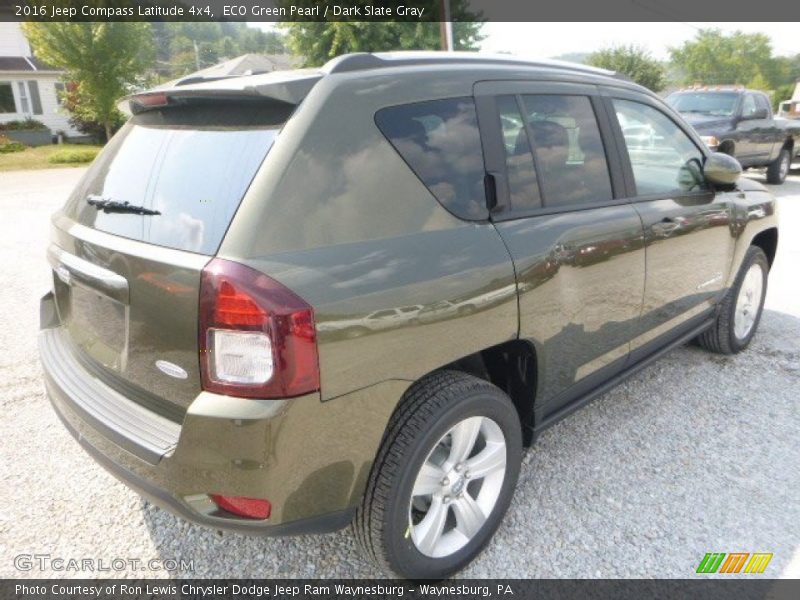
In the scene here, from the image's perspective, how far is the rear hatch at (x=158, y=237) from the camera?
1.80 metres

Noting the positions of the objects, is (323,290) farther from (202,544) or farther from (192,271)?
(202,544)

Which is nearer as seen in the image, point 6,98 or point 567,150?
point 567,150

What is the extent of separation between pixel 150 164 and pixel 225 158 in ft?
1.45

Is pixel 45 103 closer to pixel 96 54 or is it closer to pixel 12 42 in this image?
pixel 12 42

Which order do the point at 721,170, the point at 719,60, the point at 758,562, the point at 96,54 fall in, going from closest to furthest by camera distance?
1. the point at 758,562
2. the point at 721,170
3. the point at 96,54
4. the point at 719,60

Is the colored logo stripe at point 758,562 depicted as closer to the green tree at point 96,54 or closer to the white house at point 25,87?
the green tree at point 96,54

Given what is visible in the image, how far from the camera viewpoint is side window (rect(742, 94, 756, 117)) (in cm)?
1180

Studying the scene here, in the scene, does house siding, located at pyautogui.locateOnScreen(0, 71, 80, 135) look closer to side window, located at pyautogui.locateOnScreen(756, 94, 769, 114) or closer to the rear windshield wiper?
side window, located at pyautogui.locateOnScreen(756, 94, 769, 114)

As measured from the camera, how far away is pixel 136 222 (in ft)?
6.67

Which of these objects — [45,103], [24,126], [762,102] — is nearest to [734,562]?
[762,102]

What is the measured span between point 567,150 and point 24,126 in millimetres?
36569

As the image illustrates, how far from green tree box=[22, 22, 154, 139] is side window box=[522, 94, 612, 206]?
26.7 meters

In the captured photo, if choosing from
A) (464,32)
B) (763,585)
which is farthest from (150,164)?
(464,32)

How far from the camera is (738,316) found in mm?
Answer: 4195
